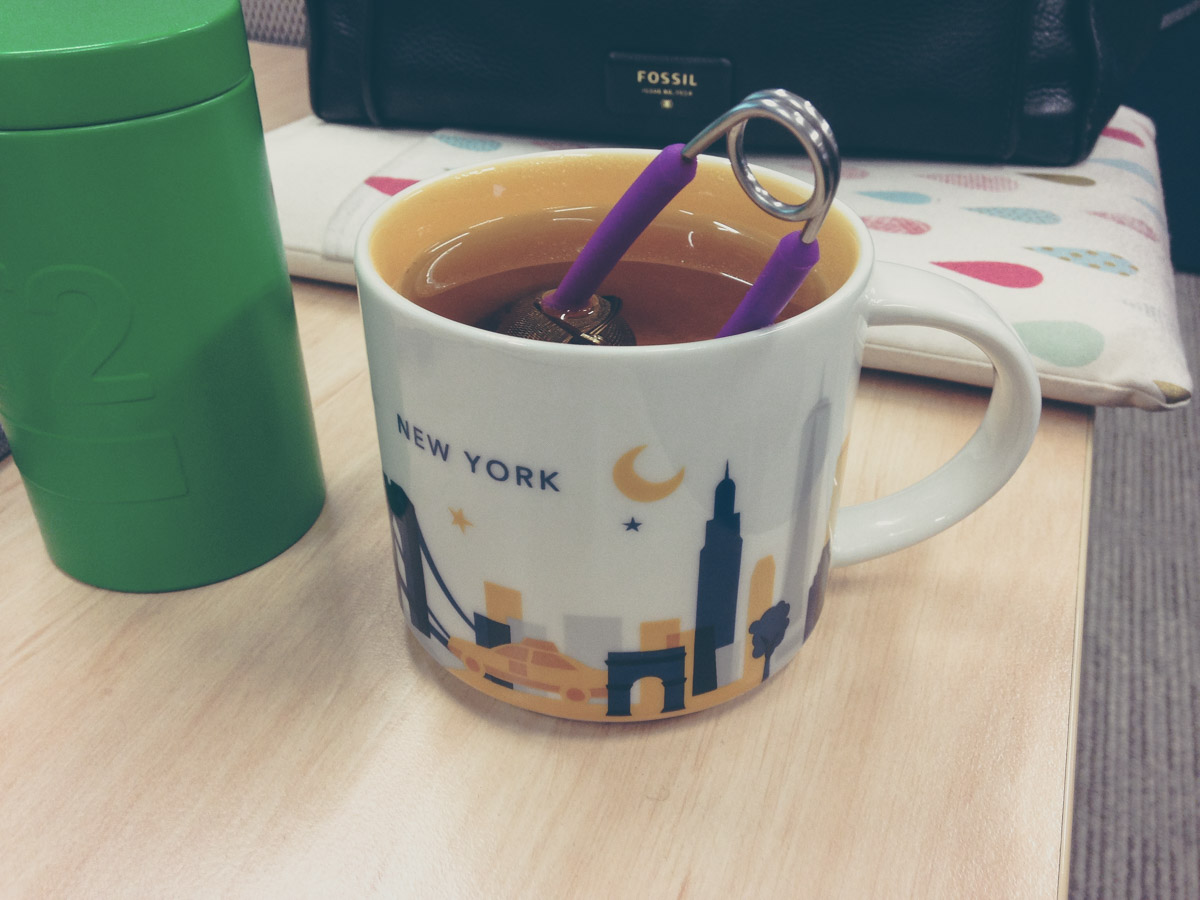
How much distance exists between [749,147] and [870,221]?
0.13 meters

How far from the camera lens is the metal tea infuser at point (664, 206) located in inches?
6.9

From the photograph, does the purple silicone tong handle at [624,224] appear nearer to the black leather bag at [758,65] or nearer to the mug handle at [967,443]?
the mug handle at [967,443]

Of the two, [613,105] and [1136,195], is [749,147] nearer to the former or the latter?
[613,105]

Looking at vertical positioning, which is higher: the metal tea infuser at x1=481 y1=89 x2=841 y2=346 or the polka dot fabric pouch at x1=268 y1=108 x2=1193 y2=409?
the metal tea infuser at x1=481 y1=89 x2=841 y2=346

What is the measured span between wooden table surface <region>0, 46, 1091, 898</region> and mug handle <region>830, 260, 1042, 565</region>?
29 mm

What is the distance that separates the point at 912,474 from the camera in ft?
1.14

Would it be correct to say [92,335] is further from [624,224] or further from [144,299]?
[624,224]

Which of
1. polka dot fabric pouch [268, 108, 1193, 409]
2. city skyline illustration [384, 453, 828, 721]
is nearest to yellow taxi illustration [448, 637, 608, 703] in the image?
city skyline illustration [384, 453, 828, 721]

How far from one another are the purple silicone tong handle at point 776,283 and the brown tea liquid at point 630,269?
0.14ft

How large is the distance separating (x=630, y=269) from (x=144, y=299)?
5.0 inches

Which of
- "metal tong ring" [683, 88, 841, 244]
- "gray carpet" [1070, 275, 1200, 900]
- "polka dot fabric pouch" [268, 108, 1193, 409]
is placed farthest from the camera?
"gray carpet" [1070, 275, 1200, 900]

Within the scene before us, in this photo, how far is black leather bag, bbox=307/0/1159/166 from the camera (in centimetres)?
49

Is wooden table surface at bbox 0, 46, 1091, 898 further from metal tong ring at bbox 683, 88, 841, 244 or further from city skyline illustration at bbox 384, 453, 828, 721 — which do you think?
metal tong ring at bbox 683, 88, 841, 244

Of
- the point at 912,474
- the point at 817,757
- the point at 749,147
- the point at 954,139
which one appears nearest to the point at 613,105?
the point at 749,147
